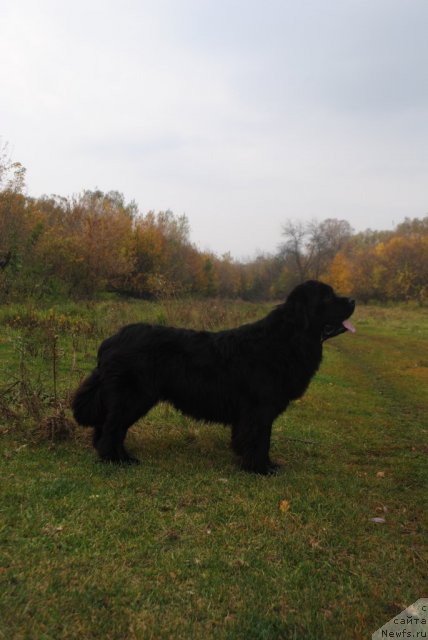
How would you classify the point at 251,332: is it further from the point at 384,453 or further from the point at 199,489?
the point at 384,453

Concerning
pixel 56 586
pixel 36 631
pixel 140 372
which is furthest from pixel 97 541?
pixel 140 372

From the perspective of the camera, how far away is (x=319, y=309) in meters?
5.62

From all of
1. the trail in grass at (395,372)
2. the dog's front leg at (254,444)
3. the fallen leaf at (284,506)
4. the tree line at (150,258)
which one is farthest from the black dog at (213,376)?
the tree line at (150,258)

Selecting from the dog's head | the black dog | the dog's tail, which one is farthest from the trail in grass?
the dog's tail

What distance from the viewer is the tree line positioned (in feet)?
72.6

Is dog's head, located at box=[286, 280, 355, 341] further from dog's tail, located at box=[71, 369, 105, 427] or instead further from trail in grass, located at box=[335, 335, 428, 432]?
trail in grass, located at box=[335, 335, 428, 432]

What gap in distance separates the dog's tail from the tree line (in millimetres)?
12552

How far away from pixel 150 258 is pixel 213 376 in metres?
44.4

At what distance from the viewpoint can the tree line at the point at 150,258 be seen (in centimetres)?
2212

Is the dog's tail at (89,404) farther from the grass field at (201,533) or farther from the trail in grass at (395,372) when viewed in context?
the trail in grass at (395,372)

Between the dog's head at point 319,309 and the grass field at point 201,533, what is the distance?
167cm

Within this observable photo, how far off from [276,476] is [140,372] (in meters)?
1.86

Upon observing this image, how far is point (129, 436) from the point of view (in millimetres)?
5961

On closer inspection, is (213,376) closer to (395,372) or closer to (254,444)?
(254,444)
